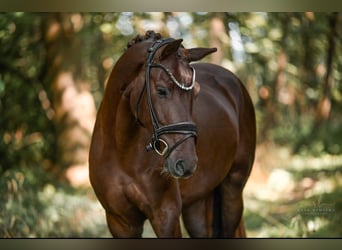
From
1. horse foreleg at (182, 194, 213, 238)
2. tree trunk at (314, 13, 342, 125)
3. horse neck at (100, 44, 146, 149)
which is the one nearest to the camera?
horse neck at (100, 44, 146, 149)

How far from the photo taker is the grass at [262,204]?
15.5 feet

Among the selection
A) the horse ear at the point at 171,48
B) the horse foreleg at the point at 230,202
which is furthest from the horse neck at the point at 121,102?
the horse foreleg at the point at 230,202

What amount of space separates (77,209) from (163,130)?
1.78 meters

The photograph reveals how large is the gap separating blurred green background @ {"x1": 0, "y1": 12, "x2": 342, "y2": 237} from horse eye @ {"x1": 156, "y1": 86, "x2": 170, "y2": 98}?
1.65 m

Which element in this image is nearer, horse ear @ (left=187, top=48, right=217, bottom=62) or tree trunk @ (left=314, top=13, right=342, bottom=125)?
Answer: horse ear @ (left=187, top=48, right=217, bottom=62)

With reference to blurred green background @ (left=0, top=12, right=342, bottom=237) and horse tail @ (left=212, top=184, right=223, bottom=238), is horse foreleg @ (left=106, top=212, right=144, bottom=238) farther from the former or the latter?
blurred green background @ (left=0, top=12, right=342, bottom=237)

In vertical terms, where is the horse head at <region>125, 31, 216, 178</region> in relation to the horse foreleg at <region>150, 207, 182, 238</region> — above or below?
above

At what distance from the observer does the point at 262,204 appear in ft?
15.5

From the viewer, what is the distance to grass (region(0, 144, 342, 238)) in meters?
4.71

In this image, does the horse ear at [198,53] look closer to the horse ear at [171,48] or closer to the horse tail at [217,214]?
the horse ear at [171,48]

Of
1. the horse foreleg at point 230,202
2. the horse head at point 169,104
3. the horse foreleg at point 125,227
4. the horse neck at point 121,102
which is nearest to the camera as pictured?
the horse head at point 169,104

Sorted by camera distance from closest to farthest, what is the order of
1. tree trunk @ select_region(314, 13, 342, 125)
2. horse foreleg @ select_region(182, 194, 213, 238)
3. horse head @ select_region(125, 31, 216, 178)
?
horse head @ select_region(125, 31, 216, 178), horse foreleg @ select_region(182, 194, 213, 238), tree trunk @ select_region(314, 13, 342, 125)

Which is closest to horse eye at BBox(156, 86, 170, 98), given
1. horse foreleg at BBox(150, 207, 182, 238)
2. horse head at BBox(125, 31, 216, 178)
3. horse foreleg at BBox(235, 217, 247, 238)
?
horse head at BBox(125, 31, 216, 178)

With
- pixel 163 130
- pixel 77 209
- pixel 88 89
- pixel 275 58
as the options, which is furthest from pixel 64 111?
pixel 163 130
